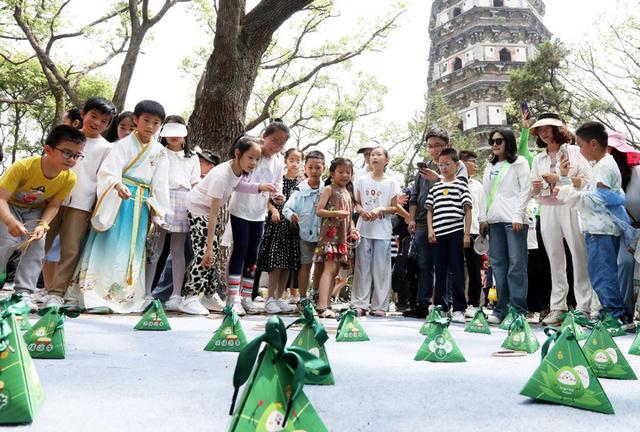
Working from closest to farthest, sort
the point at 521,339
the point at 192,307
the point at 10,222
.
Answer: the point at 521,339 < the point at 10,222 < the point at 192,307

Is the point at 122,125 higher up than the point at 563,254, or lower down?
higher up

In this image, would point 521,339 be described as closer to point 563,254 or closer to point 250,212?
point 563,254

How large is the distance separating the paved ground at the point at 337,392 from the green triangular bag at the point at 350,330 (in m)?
0.18

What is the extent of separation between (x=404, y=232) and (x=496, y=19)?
30.9m

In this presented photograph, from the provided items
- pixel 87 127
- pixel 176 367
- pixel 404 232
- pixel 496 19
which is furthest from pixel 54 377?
pixel 496 19

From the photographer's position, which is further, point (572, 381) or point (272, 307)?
point (272, 307)

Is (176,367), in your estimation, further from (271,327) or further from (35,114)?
(35,114)

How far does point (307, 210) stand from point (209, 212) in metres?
1.02

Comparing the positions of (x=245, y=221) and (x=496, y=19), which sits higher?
(x=496, y=19)

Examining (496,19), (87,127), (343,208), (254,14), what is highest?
(496,19)

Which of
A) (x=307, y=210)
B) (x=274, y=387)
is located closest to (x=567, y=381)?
(x=274, y=387)

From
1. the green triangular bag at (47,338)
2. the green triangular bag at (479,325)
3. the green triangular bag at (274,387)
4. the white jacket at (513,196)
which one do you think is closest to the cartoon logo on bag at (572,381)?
the green triangular bag at (274,387)

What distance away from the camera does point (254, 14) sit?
223 inches

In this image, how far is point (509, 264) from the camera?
4195 mm
